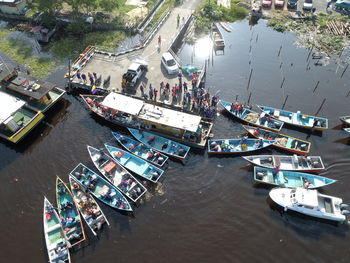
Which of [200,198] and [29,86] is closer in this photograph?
[200,198]

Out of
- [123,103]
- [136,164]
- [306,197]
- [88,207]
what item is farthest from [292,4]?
[88,207]

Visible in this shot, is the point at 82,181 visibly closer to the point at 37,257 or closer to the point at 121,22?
the point at 37,257

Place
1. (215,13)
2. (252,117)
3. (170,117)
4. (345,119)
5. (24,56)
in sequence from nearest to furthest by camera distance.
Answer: (170,117)
(345,119)
(252,117)
(24,56)
(215,13)

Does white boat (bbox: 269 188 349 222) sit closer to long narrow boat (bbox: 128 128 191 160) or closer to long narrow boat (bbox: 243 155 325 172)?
long narrow boat (bbox: 243 155 325 172)

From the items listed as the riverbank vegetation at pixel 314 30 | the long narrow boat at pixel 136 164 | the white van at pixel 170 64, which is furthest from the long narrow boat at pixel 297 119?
the riverbank vegetation at pixel 314 30

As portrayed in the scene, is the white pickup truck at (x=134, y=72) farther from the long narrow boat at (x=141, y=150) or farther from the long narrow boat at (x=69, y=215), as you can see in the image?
the long narrow boat at (x=69, y=215)

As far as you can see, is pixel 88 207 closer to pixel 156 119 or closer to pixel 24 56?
pixel 156 119

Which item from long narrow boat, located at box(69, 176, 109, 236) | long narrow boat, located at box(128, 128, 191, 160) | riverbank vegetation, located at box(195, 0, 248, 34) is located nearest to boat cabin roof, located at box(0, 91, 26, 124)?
long narrow boat, located at box(69, 176, 109, 236)
